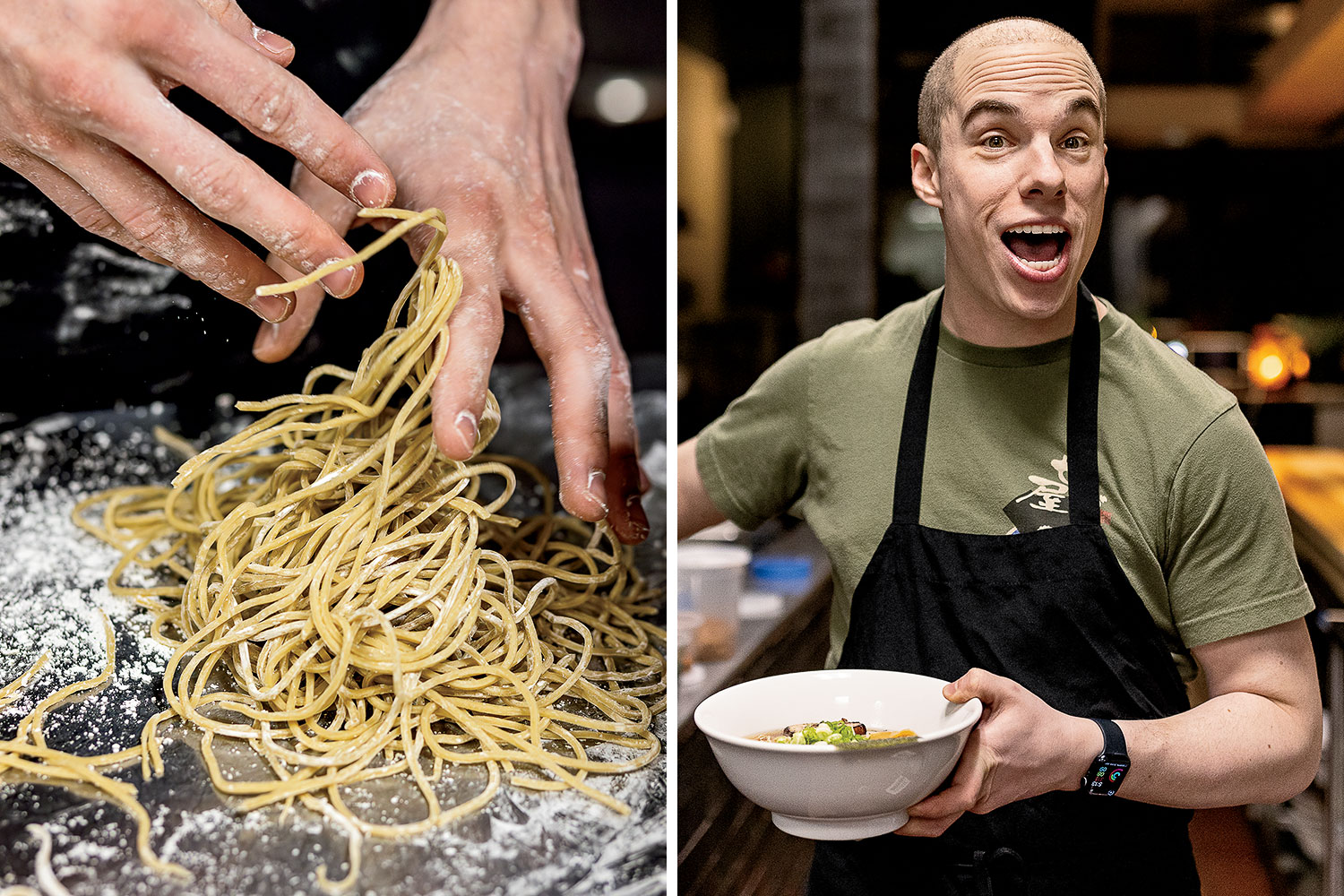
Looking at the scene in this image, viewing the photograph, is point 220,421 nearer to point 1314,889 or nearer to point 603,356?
point 603,356

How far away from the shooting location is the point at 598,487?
146 cm

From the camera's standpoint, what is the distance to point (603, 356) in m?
1.51

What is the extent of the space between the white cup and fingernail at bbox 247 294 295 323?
631mm

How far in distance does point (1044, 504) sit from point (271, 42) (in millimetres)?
1123

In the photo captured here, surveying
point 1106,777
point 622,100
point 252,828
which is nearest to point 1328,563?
point 1106,777

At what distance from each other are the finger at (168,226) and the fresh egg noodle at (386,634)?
0.16 metres

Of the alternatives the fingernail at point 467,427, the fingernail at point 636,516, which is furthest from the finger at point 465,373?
the fingernail at point 636,516

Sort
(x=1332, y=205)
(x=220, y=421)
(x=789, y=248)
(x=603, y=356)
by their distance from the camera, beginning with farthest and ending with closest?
(x=220, y=421)
(x=603, y=356)
(x=789, y=248)
(x=1332, y=205)

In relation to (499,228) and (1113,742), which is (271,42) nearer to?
(499,228)

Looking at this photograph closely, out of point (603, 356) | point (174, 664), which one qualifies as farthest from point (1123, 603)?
point (174, 664)

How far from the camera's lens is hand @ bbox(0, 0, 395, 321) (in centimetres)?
115

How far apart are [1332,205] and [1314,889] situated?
27.8 inches

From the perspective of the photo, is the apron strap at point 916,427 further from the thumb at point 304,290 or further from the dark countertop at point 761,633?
the thumb at point 304,290

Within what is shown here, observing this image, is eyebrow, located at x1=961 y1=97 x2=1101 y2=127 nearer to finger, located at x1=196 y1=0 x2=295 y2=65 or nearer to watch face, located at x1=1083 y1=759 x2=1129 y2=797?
watch face, located at x1=1083 y1=759 x2=1129 y2=797
